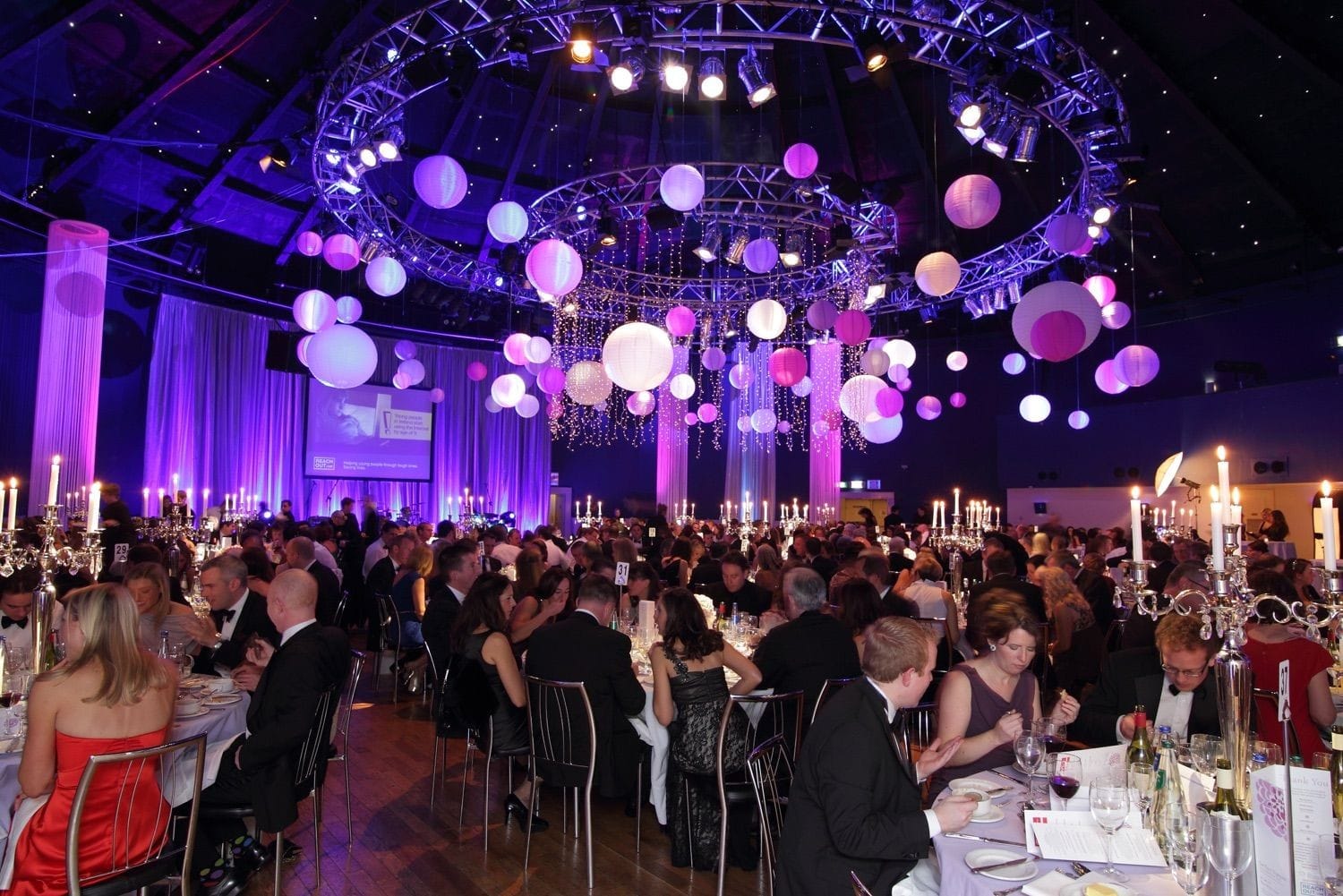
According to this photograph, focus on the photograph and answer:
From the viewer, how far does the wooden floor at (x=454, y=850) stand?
4.03m

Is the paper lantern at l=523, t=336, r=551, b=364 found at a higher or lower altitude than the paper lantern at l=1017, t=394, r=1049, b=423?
higher

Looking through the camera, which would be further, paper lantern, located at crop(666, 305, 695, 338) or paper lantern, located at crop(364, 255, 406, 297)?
paper lantern, located at crop(666, 305, 695, 338)

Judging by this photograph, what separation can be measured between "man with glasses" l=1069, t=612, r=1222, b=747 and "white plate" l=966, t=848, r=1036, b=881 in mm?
921

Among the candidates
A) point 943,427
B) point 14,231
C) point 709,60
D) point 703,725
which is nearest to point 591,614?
point 703,725

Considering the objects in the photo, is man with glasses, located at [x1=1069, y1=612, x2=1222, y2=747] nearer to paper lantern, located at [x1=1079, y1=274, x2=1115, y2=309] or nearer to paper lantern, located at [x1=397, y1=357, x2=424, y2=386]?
paper lantern, located at [x1=1079, y1=274, x2=1115, y2=309]

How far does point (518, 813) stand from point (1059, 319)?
555 cm

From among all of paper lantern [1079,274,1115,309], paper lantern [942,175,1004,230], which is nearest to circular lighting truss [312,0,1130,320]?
paper lantern [1079,274,1115,309]

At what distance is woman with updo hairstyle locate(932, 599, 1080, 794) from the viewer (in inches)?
123

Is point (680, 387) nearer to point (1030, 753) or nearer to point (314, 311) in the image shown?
point (314, 311)

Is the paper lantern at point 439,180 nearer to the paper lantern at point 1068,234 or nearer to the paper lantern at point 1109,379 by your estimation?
the paper lantern at point 1068,234

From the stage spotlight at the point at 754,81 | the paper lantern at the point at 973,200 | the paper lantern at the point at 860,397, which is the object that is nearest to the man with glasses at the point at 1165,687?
the paper lantern at the point at 973,200

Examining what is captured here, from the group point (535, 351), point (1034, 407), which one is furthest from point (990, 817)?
point (1034, 407)

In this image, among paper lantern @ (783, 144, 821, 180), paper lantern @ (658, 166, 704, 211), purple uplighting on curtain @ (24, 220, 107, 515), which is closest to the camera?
paper lantern @ (658, 166, 704, 211)

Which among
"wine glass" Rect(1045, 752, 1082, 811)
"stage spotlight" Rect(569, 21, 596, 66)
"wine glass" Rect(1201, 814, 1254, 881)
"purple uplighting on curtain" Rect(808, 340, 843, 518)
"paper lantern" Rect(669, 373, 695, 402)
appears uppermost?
"stage spotlight" Rect(569, 21, 596, 66)
